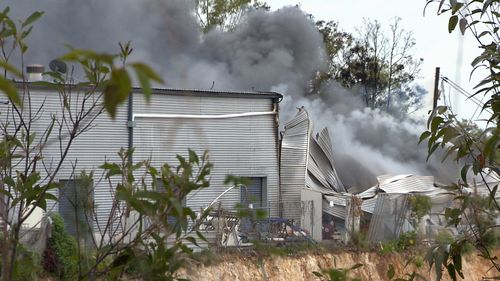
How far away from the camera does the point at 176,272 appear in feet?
7.51

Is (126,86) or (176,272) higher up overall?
(126,86)

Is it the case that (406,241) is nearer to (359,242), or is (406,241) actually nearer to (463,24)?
(359,242)

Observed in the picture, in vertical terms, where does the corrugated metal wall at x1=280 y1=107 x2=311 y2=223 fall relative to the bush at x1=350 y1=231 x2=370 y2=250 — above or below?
above

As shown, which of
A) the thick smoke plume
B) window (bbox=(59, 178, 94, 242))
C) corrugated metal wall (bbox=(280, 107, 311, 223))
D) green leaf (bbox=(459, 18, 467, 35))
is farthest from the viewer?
the thick smoke plume

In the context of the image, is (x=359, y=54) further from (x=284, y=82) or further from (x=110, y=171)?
(x=110, y=171)

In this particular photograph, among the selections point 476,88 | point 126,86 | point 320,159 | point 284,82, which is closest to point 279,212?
point 320,159

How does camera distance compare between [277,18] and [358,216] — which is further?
[277,18]

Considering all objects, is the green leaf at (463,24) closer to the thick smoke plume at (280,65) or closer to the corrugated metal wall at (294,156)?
the corrugated metal wall at (294,156)

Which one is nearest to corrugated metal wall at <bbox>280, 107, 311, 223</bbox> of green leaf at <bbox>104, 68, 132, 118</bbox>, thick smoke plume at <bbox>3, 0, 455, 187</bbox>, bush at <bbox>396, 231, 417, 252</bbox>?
thick smoke plume at <bbox>3, 0, 455, 187</bbox>

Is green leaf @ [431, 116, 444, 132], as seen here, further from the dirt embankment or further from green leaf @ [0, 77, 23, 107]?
the dirt embankment

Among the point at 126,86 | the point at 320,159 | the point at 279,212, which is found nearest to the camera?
the point at 126,86

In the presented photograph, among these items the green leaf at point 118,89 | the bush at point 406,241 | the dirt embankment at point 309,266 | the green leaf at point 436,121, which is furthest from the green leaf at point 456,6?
the bush at point 406,241

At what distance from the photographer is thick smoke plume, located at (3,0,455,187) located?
31.9m

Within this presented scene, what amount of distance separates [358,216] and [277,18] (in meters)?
15.5
